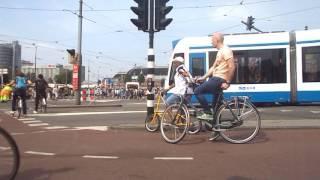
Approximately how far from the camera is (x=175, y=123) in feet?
33.7

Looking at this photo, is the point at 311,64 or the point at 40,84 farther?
the point at 311,64

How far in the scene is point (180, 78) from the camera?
11383 mm

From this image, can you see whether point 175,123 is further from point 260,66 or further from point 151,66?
point 260,66

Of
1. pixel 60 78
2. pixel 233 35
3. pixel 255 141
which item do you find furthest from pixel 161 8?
pixel 60 78

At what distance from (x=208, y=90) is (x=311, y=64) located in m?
15.7

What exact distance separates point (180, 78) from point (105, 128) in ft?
9.28

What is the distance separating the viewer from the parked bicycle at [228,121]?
33.1 ft

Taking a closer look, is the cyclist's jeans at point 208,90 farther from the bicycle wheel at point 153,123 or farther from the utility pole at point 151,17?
the utility pole at point 151,17

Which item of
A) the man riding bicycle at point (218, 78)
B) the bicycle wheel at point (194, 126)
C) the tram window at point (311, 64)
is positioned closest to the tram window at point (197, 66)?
the tram window at point (311, 64)

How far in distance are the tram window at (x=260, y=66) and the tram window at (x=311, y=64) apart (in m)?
0.90

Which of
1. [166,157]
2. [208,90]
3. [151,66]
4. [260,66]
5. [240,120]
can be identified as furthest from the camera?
[260,66]

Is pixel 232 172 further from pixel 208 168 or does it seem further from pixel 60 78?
pixel 60 78

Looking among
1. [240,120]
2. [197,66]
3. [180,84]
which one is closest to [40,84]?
[197,66]

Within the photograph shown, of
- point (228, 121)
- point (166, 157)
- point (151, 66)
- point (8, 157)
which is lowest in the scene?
point (166, 157)
